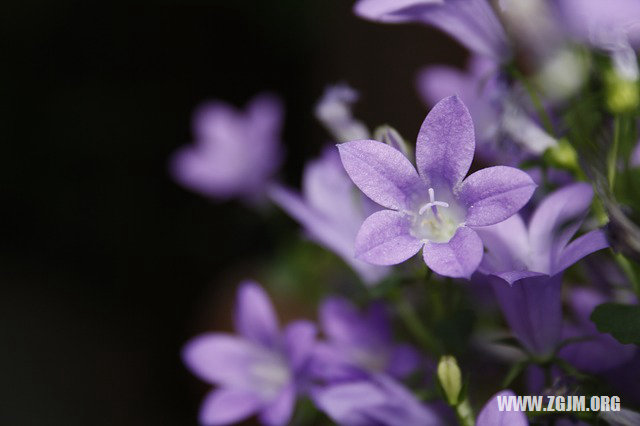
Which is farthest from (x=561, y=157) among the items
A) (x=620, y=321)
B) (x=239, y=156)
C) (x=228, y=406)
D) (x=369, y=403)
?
(x=239, y=156)

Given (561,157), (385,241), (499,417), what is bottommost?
(499,417)

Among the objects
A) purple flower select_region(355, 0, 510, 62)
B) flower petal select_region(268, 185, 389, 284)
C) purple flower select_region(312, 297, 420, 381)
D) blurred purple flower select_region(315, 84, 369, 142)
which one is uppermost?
purple flower select_region(355, 0, 510, 62)

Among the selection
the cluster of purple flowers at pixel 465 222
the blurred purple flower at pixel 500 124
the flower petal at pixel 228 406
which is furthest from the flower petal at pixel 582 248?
the flower petal at pixel 228 406

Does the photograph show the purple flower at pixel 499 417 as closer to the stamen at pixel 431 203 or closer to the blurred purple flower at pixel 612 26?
the stamen at pixel 431 203

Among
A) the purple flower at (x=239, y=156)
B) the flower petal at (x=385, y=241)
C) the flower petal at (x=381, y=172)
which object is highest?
the purple flower at (x=239, y=156)

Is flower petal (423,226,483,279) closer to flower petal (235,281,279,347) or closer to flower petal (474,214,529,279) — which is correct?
flower petal (474,214,529,279)

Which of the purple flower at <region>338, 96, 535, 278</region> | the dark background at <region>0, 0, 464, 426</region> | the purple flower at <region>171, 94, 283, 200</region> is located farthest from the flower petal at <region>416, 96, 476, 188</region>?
the dark background at <region>0, 0, 464, 426</region>

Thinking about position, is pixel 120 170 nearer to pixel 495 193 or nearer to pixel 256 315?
Answer: pixel 256 315
